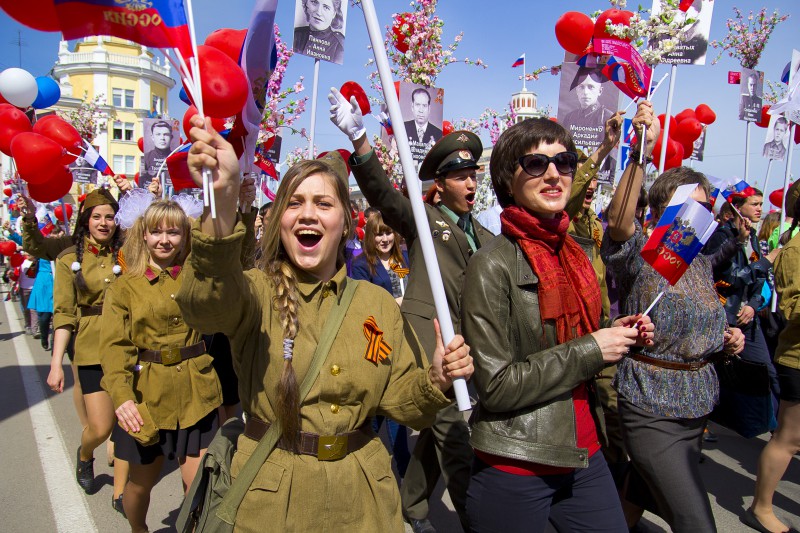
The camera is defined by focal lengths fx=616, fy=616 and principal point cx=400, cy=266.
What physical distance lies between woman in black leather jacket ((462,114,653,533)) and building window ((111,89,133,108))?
62288 mm

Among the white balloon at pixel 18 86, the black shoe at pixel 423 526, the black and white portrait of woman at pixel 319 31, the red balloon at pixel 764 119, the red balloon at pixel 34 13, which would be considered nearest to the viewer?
the red balloon at pixel 34 13

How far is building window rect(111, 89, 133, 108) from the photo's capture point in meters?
57.3

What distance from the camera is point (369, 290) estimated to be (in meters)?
2.35

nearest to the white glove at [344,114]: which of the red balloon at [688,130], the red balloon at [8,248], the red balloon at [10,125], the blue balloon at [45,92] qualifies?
the red balloon at [10,125]

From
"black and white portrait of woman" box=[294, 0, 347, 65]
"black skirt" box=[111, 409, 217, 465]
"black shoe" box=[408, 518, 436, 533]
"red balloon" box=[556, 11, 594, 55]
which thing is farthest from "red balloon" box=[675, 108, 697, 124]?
"black skirt" box=[111, 409, 217, 465]

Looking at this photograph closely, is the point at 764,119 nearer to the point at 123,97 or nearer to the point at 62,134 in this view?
the point at 62,134

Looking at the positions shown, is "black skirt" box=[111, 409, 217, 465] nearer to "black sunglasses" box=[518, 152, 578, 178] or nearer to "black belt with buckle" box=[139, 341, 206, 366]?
"black belt with buckle" box=[139, 341, 206, 366]

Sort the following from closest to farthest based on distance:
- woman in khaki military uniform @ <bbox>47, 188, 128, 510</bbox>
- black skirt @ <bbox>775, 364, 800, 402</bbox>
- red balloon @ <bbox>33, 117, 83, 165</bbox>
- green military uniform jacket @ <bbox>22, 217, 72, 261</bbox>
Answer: black skirt @ <bbox>775, 364, 800, 402</bbox>, woman in khaki military uniform @ <bbox>47, 188, 128, 510</bbox>, green military uniform jacket @ <bbox>22, 217, 72, 261</bbox>, red balloon @ <bbox>33, 117, 83, 165</bbox>

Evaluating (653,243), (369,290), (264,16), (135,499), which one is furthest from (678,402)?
(135,499)

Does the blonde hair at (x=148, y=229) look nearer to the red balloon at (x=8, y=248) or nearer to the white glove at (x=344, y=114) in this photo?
the white glove at (x=344, y=114)

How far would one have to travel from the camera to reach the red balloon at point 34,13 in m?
1.65

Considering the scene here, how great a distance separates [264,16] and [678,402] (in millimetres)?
2513

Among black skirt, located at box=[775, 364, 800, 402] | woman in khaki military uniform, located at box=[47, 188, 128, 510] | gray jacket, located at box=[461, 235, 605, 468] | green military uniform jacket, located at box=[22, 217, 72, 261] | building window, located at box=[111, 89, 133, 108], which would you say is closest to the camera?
gray jacket, located at box=[461, 235, 605, 468]

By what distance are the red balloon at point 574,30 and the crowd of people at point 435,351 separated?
2.86 meters
